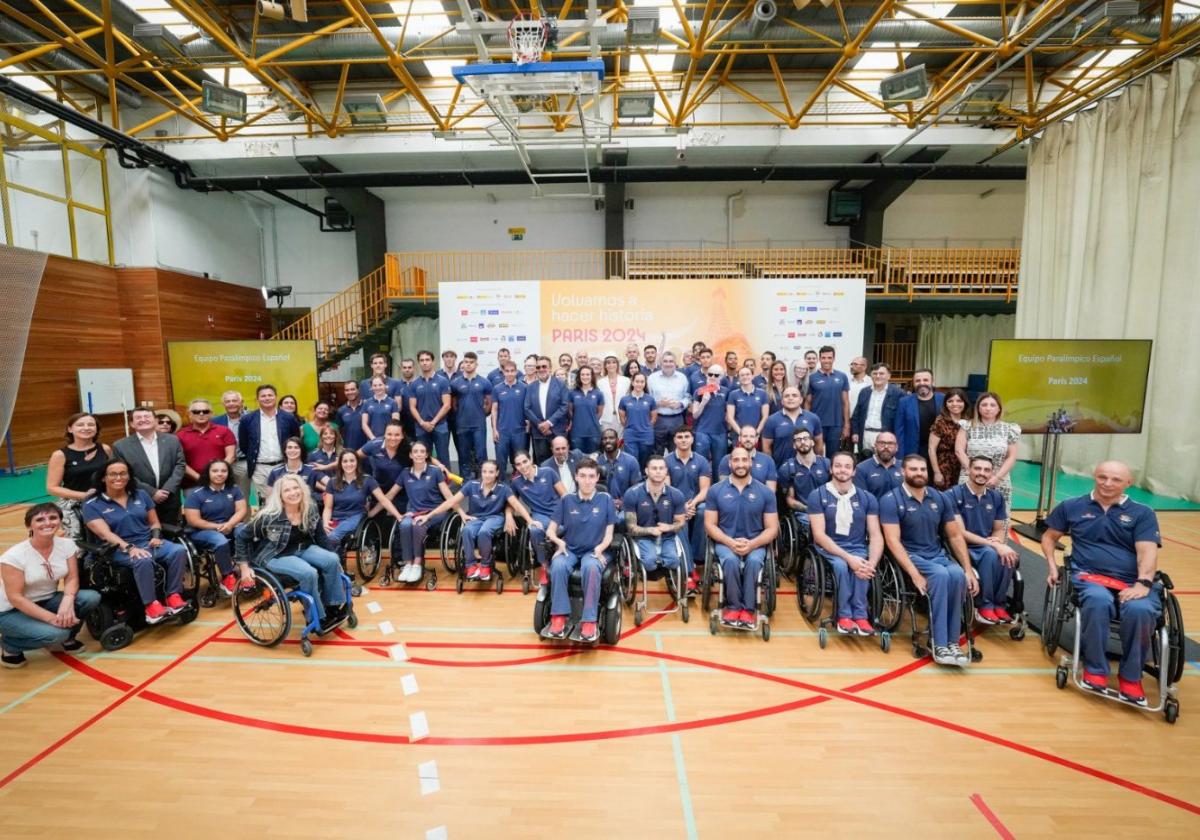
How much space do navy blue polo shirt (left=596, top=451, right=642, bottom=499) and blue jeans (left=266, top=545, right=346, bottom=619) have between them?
7.08 ft

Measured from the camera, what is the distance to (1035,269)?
8.64 metres

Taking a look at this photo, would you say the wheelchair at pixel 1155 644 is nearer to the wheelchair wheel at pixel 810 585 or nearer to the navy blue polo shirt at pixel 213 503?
the wheelchair wheel at pixel 810 585

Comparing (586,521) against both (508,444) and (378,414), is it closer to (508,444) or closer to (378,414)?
(508,444)

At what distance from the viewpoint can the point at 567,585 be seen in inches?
138

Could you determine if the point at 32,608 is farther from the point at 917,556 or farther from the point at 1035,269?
the point at 1035,269

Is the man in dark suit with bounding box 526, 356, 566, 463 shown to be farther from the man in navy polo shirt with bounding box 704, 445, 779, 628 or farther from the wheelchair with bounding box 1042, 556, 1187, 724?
the wheelchair with bounding box 1042, 556, 1187, 724

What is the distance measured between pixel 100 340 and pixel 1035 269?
17.2m

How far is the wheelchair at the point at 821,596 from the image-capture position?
341 cm

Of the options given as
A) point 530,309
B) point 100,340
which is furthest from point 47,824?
point 100,340

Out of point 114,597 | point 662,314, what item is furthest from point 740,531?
point 662,314

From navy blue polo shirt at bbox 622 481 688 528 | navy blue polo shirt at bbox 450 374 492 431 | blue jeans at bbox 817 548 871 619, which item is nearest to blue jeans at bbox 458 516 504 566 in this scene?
navy blue polo shirt at bbox 622 481 688 528

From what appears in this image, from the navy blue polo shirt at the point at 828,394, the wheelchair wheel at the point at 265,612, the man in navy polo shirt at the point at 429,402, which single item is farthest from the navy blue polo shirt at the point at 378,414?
the navy blue polo shirt at the point at 828,394

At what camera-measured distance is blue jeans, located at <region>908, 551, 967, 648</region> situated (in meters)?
3.22

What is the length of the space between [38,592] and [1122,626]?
6583 mm
